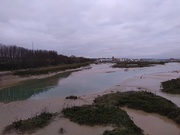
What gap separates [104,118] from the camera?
35.8ft

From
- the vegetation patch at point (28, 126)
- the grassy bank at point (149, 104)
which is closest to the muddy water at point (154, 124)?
the grassy bank at point (149, 104)

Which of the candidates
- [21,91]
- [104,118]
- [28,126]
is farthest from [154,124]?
[21,91]

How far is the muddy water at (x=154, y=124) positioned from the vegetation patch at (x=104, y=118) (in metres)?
0.74

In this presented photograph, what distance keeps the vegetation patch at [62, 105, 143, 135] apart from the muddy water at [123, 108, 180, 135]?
2.42 ft

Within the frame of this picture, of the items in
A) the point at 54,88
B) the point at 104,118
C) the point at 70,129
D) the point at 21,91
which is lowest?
the point at 21,91

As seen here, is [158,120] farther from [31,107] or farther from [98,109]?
[31,107]

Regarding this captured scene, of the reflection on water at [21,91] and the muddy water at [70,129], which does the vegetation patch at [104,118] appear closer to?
the muddy water at [70,129]

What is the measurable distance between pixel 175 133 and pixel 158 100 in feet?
15.9

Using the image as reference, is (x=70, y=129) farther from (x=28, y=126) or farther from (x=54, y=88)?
(x=54, y=88)

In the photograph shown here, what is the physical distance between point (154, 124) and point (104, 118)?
2.68 metres

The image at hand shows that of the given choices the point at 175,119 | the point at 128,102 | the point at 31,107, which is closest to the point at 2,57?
the point at 31,107

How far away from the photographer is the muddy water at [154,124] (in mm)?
10152

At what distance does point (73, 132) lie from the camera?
991 cm

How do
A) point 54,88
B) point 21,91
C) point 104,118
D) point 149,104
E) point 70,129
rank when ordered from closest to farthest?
point 70,129 → point 104,118 → point 149,104 → point 21,91 → point 54,88
